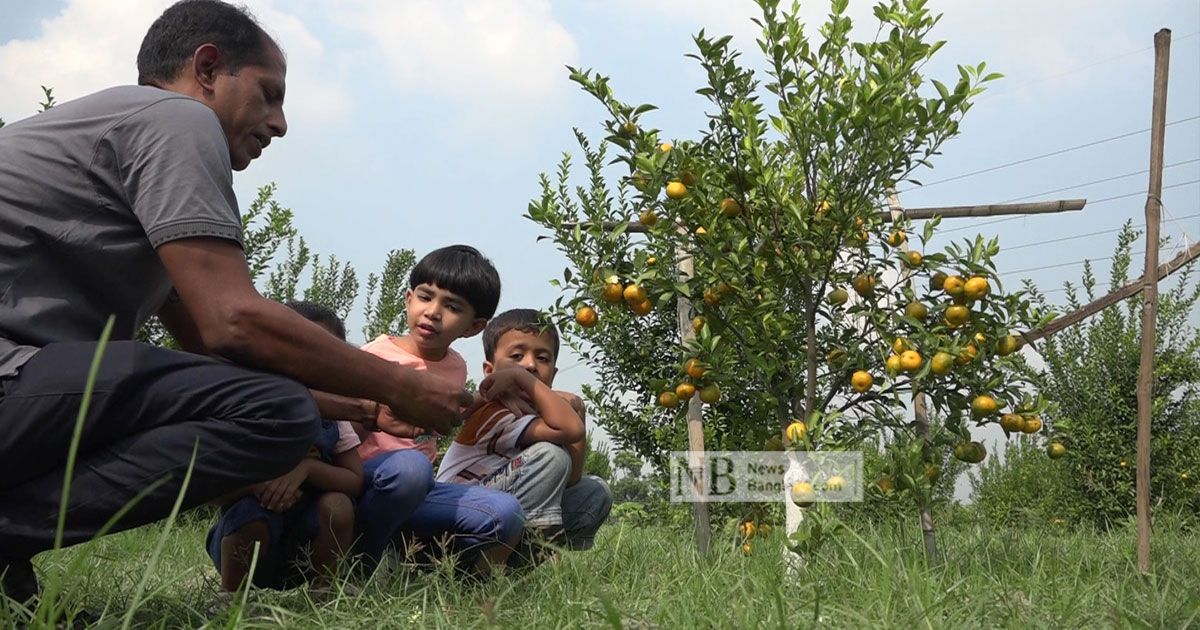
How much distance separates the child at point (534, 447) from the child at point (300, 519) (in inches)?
18.1

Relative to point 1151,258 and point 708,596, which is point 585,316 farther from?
point 1151,258

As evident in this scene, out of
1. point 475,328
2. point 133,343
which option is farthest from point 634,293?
point 133,343

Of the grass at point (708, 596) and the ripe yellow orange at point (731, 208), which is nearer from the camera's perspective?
the grass at point (708, 596)

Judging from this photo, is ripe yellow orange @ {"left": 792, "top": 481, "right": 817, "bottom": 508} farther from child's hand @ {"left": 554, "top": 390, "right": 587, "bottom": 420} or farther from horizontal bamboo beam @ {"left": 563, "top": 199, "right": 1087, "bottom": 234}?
horizontal bamboo beam @ {"left": 563, "top": 199, "right": 1087, "bottom": 234}

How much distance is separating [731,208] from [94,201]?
1875mm

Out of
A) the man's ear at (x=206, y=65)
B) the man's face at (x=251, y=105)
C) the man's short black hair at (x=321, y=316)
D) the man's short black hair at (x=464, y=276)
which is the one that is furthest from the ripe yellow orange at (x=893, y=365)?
the man's ear at (x=206, y=65)

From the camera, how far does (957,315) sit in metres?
3.13

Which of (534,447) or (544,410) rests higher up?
(544,410)

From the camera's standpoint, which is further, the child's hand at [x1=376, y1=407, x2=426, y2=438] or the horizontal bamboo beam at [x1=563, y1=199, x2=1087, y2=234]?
the horizontal bamboo beam at [x1=563, y1=199, x2=1087, y2=234]

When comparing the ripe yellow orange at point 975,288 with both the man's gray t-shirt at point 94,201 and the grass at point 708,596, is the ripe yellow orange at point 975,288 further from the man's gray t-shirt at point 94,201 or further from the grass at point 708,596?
the man's gray t-shirt at point 94,201

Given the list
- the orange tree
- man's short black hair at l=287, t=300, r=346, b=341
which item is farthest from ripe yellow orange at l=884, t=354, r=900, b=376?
man's short black hair at l=287, t=300, r=346, b=341

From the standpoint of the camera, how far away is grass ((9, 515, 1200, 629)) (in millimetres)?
2031

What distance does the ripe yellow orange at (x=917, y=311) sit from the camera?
3174 mm

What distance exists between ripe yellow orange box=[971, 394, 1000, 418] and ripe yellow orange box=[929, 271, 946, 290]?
38 centimetres
